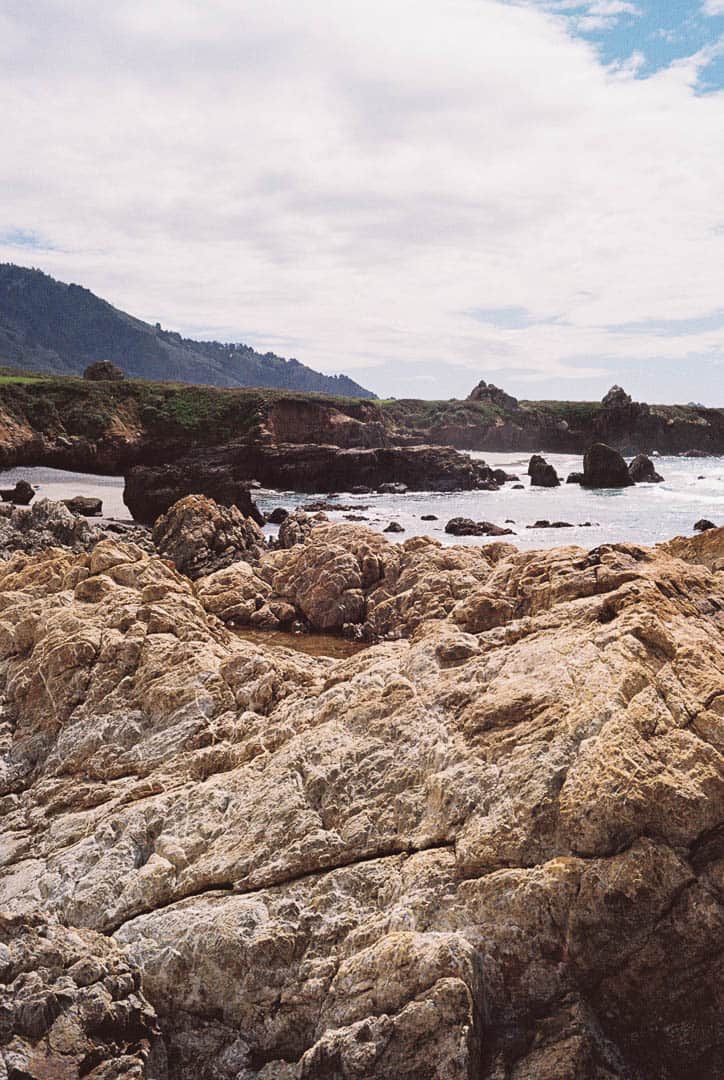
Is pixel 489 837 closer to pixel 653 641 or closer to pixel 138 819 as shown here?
pixel 653 641

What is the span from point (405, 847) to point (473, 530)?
41801 millimetres

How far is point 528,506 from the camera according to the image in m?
65.4

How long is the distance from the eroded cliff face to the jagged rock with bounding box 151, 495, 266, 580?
17484 millimetres

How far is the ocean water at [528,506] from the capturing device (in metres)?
49.8

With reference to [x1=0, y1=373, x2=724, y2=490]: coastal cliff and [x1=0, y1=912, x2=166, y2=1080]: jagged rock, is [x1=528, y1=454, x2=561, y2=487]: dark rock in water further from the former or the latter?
[x1=0, y1=912, x2=166, y2=1080]: jagged rock

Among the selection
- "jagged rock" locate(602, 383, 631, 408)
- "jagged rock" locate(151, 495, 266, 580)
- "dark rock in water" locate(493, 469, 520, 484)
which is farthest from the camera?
"jagged rock" locate(602, 383, 631, 408)

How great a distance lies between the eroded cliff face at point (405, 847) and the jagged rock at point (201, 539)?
1748 centimetres

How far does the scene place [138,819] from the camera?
854cm

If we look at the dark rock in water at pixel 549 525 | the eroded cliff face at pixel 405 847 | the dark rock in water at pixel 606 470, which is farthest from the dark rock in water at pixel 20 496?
the dark rock in water at pixel 606 470

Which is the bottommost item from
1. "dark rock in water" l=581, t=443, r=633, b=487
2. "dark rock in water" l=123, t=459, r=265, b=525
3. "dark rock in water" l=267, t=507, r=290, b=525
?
"dark rock in water" l=267, t=507, r=290, b=525

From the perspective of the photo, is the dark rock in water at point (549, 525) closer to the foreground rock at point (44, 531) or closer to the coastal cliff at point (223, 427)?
the foreground rock at point (44, 531)

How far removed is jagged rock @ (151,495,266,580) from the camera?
28422mm

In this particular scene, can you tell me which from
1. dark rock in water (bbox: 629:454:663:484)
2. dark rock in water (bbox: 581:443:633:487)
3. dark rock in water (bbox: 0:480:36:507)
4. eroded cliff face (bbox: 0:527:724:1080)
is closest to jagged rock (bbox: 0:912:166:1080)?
eroded cliff face (bbox: 0:527:724:1080)

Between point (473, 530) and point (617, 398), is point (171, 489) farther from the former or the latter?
point (617, 398)
